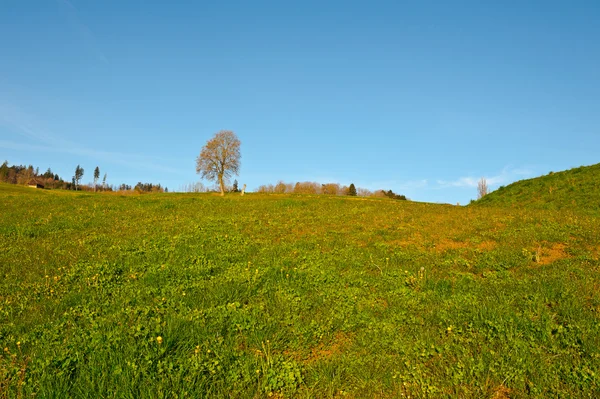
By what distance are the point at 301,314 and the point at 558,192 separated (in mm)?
27658

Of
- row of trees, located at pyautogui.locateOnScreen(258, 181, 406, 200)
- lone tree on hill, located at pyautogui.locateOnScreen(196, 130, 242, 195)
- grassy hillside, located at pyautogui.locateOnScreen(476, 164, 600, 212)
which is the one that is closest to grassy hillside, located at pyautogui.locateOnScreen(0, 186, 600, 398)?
grassy hillside, located at pyautogui.locateOnScreen(476, 164, 600, 212)

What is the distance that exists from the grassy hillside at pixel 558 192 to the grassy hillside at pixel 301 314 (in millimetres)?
13453

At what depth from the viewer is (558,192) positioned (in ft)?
85.9

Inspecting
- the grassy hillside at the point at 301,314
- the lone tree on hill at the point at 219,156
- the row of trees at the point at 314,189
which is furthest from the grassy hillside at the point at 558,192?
the row of trees at the point at 314,189

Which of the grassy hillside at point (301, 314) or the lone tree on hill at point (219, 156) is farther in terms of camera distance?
the lone tree on hill at point (219, 156)

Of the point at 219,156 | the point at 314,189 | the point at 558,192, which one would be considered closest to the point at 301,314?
the point at 558,192

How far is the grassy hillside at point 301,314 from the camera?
16.6 ft

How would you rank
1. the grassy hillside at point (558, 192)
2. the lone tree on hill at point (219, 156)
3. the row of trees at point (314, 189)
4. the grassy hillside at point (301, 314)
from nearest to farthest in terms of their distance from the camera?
1. the grassy hillside at point (301, 314)
2. the grassy hillside at point (558, 192)
3. the lone tree on hill at point (219, 156)
4. the row of trees at point (314, 189)

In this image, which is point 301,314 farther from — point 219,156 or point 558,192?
point 219,156

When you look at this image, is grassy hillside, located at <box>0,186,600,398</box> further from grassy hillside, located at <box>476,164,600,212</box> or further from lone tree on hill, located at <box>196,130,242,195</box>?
lone tree on hill, located at <box>196,130,242,195</box>

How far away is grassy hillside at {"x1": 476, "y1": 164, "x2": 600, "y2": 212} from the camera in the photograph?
23.3m

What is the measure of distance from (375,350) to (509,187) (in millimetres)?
32717

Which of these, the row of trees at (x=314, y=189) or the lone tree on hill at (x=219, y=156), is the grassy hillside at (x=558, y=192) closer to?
the lone tree on hill at (x=219, y=156)

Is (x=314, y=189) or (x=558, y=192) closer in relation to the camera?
(x=558, y=192)
